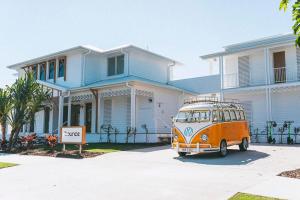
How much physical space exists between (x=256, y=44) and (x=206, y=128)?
1085 centimetres

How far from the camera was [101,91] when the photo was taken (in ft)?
71.7

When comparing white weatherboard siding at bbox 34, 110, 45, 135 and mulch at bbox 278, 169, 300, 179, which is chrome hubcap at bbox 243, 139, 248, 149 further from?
white weatherboard siding at bbox 34, 110, 45, 135

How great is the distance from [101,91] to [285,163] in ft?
45.7

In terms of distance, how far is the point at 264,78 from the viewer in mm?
20859

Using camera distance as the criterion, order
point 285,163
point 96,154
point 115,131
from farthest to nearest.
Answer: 1. point 115,131
2. point 96,154
3. point 285,163

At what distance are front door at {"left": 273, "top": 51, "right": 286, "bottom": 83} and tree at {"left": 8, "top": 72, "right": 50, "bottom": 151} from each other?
15228 mm

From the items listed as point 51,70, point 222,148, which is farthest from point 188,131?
point 51,70

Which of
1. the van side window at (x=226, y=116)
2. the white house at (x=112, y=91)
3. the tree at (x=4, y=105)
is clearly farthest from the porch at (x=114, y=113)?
the van side window at (x=226, y=116)

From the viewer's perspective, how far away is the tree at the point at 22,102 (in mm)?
19578

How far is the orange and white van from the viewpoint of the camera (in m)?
12.2

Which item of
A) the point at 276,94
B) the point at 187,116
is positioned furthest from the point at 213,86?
the point at 187,116

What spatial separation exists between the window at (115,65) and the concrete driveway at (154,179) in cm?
1239

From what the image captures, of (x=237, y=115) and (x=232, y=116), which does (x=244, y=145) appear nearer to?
(x=237, y=115)

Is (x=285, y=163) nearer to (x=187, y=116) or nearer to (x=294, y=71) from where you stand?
(x=187, y=116)
